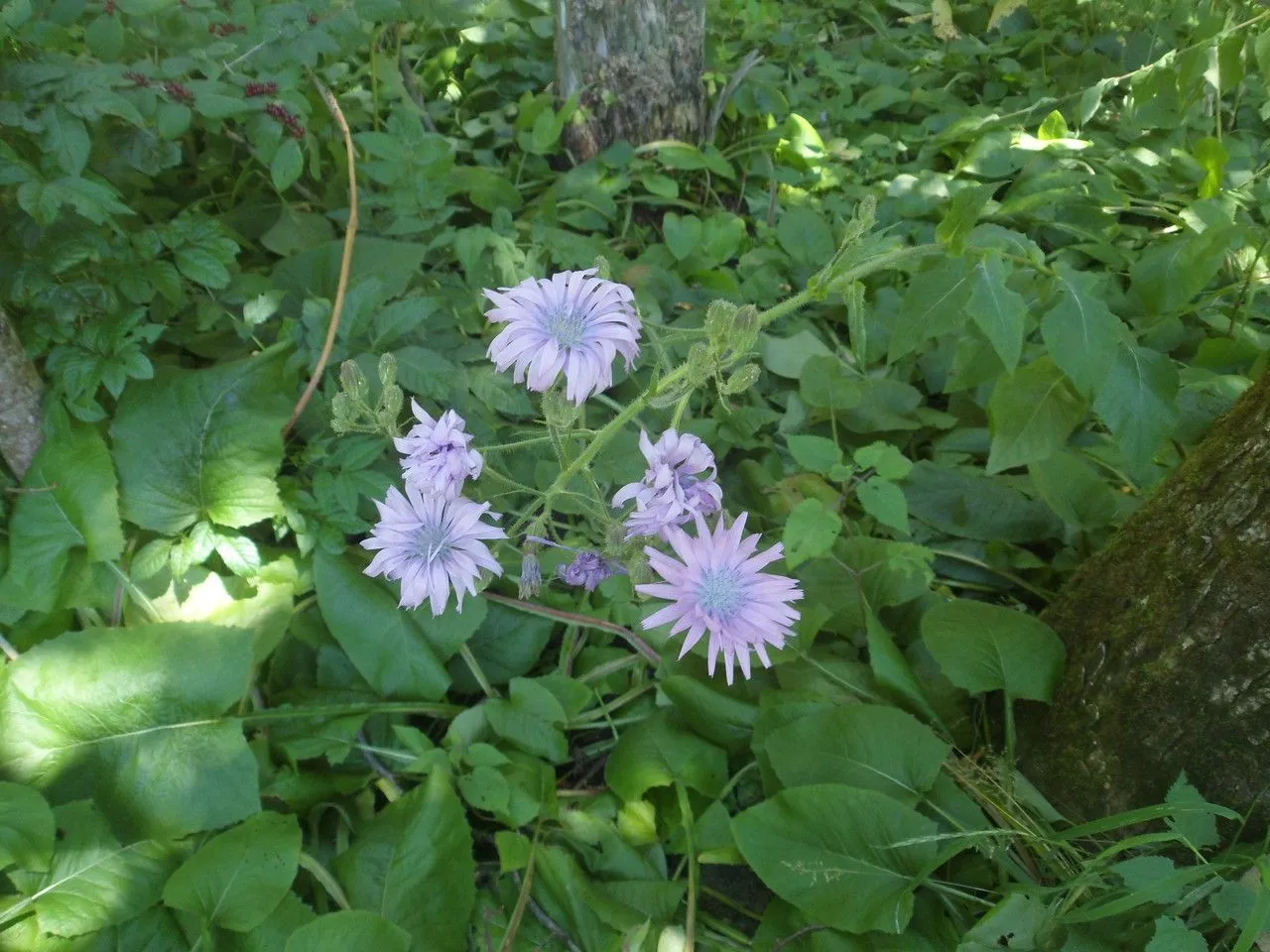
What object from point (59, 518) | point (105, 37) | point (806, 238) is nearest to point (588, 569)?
point (59, 518)

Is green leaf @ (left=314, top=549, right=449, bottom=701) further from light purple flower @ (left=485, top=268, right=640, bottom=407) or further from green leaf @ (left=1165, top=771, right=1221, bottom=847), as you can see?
green leaf @ (left=1165, top=771, right=1221, bottom=847)

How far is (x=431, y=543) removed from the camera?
4.15 feet

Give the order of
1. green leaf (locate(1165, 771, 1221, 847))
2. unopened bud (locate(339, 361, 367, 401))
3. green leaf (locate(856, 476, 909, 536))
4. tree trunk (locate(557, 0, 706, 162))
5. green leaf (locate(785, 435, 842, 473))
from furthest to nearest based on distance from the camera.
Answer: tree trunk (locate(557, 0, 706, 162)) → green leaf (locate(785, 435, 842, 473)) → green leaf (locate(856, 476, 909, 536)) → green leaf (locate(1165, 771, 1221, 847)) → unopened bud (locate(339, 361, 367, 401))

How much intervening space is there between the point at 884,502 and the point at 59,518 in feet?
5.02

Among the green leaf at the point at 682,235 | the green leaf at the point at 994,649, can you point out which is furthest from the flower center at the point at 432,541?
the green leaf at the point at 682,235

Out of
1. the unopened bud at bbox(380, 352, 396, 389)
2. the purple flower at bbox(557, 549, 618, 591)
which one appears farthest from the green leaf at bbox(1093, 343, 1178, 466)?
the unopened bud at bbox(380, 352, 396, 389)

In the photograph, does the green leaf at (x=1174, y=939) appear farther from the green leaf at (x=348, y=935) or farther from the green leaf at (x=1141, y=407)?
the green leaf at (x=348, y=935)

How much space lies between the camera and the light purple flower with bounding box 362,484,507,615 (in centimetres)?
124

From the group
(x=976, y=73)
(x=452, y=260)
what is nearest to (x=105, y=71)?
(x=452, y=260)

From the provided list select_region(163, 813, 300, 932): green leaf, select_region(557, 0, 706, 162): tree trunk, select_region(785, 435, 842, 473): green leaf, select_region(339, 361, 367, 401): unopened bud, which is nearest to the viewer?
select_region(339, 361, 367, 401): unopened bud

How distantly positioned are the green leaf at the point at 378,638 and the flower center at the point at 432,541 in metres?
0.56

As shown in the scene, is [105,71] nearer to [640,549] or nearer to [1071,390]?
[640,549]

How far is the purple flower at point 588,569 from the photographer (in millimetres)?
1397

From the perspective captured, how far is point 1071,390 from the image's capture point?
176cm
